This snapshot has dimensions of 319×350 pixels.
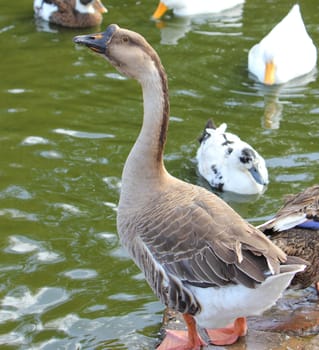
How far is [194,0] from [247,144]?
429cm

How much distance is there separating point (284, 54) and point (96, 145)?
10.3 ft

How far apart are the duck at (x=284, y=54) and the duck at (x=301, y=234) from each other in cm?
482

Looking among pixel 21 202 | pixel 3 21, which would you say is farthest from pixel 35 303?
pixel 3 21

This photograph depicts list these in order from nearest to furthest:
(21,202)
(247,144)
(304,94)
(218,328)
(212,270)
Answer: (212,270)
(218,328)
(21,202)
(247,144)
(304,94)

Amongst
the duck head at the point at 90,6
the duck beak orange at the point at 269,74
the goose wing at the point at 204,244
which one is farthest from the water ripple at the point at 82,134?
the goose wing at the point at 204,244

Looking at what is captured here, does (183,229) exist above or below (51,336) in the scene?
above

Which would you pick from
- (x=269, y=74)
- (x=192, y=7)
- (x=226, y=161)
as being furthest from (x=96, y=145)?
(x=192, y=7)

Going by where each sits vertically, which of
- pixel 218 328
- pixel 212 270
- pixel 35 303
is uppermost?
pixel 212 270

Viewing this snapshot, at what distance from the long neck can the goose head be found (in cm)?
4

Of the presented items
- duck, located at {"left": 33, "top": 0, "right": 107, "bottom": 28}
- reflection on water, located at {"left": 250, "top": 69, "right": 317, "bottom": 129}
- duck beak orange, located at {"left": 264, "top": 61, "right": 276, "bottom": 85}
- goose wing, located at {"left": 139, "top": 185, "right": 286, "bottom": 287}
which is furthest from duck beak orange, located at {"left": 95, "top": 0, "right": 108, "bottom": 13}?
goose wing, located at {"left": 139, "top": 185, "right": 286, "bottom": 287}

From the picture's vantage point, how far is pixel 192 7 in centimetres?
1160

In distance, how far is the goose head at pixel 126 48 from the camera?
4406mm

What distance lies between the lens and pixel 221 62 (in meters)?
10.0

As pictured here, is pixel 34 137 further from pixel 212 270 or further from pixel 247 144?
pixel 212 270
